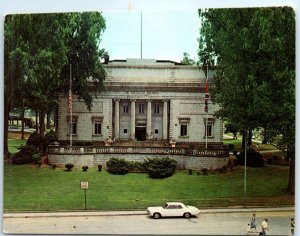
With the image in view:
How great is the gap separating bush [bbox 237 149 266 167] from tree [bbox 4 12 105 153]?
1421mm

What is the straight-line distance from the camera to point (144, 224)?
4.87 m

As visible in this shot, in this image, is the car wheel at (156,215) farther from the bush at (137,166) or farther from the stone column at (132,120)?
the stone column at (132,120)

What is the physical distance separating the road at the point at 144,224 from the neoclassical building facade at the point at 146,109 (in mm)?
685

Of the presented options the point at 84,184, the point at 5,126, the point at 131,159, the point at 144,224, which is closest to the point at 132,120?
the point at 131,159

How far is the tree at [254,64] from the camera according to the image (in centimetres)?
468

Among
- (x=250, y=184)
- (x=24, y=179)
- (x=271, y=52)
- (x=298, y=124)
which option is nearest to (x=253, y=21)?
(x=271, y=52)

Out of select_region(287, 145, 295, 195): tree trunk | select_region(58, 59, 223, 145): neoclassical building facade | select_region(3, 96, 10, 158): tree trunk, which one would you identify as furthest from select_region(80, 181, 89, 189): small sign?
select_region(287, 145, 295, 195): tree trunk

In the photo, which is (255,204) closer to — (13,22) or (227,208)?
(227,208)

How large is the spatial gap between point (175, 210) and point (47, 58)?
1.80m

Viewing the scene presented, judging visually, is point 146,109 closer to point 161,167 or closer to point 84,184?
point 161,167

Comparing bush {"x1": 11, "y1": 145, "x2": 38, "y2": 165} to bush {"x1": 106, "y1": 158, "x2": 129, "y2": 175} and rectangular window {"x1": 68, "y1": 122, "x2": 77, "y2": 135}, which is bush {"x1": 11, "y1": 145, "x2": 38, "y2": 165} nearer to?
rectangular window {"x1": 68, "y1": 122, "x2": 77, "y2": 135}

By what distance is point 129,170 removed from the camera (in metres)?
5.05

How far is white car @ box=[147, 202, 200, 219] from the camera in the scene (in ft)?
15.9

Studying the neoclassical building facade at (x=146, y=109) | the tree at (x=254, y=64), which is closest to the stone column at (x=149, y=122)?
the neoclassical building facade at (x=146, y=109)
